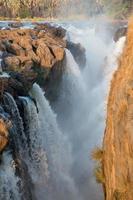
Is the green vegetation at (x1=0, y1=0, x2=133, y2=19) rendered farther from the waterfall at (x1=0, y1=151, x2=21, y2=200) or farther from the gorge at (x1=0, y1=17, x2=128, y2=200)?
the waterfall at (x1=0, y1=151, x2=21, y2=200)

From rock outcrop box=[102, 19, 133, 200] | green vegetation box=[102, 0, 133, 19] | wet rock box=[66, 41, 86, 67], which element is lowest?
green vegetation box=[102, 0, 133, 19]

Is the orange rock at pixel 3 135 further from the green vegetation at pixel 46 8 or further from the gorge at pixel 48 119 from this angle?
the green vegetation at pixel 46 8

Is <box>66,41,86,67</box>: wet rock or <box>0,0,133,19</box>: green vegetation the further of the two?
<box>0,0,133,19</box>: green vegetation

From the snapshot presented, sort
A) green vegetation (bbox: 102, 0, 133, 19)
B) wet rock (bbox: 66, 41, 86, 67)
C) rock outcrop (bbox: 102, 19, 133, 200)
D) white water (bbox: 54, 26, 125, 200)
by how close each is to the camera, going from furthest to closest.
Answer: green vegetation (bbox: 102, 0, 133, 19)
wet rock (bbox: 66, 41, 86, 67)
white water (bbox: 54, 26, 125, 200)
rock outcrop (bbox: 102, 19, 133, 200)

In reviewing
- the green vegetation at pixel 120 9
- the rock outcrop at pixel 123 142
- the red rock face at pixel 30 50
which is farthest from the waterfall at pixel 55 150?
the green vegetation at pixel 120 9

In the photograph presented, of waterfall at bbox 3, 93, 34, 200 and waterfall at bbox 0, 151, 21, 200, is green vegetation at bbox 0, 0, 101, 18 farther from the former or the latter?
waterfall at bbox 0, 151, 21, 200

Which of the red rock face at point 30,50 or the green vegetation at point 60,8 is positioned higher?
the red rock face at point 30,50

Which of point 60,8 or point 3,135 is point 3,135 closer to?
point 3,135

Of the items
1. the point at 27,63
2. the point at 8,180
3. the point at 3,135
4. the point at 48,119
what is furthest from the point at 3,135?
the point at 27,63

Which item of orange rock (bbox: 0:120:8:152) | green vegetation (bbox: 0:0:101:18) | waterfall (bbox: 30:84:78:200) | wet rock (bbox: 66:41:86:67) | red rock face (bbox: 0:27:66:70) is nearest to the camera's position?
orange rock (bbox: 0:120:8:152)

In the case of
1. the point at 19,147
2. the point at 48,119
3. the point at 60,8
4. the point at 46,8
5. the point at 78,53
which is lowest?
the point at 60,8

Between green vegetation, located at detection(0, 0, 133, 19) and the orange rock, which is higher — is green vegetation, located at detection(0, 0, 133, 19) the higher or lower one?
the lower one

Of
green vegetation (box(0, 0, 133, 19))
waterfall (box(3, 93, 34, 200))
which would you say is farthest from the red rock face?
green vegetation (box(0, 0, 133, 19))

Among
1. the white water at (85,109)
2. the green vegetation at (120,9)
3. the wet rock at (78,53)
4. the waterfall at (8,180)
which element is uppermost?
the waterfall at (8,180)
